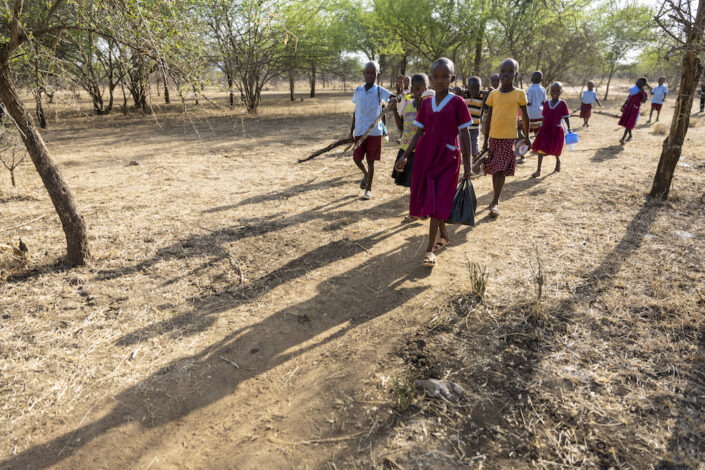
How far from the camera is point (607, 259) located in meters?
3.86

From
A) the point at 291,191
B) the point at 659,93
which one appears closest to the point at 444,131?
the point at 291,191

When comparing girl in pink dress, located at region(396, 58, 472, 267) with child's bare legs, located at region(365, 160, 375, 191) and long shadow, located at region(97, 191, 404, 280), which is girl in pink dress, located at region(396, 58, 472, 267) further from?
child's bare legs, located at region(365, 160, 375, 191)

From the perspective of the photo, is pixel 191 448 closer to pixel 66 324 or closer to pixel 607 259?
pixel 66 324

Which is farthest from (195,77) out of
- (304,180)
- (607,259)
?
(607,259)

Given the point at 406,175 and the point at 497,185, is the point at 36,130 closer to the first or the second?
the point at 406,175

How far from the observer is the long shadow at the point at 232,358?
214 cm

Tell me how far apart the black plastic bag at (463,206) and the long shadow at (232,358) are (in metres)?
0.61

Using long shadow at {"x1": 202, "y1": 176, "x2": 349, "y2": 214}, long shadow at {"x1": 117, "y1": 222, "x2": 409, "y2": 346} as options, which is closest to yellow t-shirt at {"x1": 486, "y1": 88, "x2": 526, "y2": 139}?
long shadow at {"x1": 117, "y1": 222, "x2": 409, "y2": 346}

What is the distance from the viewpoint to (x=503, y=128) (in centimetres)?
482

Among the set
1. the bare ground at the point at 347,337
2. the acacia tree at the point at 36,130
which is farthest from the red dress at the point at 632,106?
the acacia tree at the point at 36,130

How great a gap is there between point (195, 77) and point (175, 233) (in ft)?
6.38

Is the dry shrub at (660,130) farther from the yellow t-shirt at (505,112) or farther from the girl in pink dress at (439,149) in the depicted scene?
the girl in pink dress at (439,149)

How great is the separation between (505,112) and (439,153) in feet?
5.97

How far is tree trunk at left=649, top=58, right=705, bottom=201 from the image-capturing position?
15.1 feet
